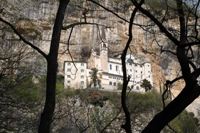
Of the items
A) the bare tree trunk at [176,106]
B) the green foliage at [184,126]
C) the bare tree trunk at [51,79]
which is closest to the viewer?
the bare tree trunk at [176,106]

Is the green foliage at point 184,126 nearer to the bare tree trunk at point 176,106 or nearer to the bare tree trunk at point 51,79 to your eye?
the bare tree trunk at point 51,79

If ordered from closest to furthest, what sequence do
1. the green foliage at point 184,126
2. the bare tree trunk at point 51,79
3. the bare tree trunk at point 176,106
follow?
the bare tree trunk at point 176,106
the bare tree trunk at point 51,79
the green foliage at point 184,126

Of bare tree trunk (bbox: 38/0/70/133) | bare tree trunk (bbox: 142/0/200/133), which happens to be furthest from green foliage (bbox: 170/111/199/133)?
bare tree trunk (bbox: 142/0/200/133)

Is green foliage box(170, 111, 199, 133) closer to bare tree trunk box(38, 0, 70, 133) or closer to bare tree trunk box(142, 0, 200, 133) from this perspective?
bare tree trunk box(38, 0, 70, 133)

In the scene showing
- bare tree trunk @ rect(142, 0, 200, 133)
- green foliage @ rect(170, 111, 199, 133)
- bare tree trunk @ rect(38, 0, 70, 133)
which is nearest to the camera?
bare tree trunk @ rect(142, 0, 200, 133)

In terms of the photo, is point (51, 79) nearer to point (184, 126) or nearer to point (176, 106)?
point (176, 106)

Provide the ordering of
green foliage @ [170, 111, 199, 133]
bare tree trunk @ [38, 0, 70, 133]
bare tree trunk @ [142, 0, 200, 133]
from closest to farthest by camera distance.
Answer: bare tree trunk @ [142, 0, 200, 133] → bare tree trunk @ [38, 0, 70, 133] → green foliage @ [170, 111, 199, 133]

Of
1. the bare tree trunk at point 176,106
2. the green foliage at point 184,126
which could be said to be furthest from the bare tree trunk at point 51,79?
the green foliage at point 184,126

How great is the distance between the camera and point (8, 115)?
11.9m

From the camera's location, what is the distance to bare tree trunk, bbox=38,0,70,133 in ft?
12.2

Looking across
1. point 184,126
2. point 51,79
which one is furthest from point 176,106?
point 184,126

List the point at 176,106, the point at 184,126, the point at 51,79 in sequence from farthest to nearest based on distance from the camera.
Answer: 1. the point at 184,126
2. the point at 51,79
3. the point at 176,106

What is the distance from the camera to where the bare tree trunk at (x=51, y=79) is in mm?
3709

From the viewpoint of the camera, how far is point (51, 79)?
3.91 metres
